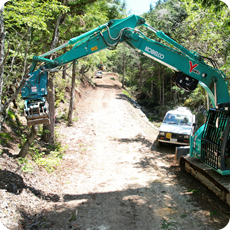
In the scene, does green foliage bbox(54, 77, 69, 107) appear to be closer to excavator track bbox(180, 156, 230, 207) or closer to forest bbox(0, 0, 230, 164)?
forest bbox(0, 0, 230, 164)

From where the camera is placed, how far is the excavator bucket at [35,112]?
5.74 metres

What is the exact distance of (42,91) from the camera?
5922 millimetres

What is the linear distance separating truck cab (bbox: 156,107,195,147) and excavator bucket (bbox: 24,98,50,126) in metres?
7.20

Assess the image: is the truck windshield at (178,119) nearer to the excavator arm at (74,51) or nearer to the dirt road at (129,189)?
the dirt road at (129,189)

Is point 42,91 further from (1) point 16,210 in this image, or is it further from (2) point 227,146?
(2) point 227,146

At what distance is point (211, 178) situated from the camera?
6.41 meters

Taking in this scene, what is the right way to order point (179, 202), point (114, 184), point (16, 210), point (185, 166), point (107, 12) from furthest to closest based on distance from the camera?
point (107, 12), point (185, 166), point (114, 184), point (179, 202), point (16, 210)

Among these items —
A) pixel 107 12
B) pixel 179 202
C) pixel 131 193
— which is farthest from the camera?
pixel 107 12

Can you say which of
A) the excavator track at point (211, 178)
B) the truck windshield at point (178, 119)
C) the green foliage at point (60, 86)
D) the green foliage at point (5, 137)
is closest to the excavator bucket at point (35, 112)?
the green foliage at point (5, 137)

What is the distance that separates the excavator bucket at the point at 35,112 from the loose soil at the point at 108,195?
181 centimetres

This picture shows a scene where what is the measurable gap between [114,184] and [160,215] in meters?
2.40

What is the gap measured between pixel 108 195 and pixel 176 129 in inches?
242

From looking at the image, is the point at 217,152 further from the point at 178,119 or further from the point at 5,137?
the point at 5,137

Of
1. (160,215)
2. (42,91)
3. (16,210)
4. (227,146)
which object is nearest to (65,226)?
(16,210)
